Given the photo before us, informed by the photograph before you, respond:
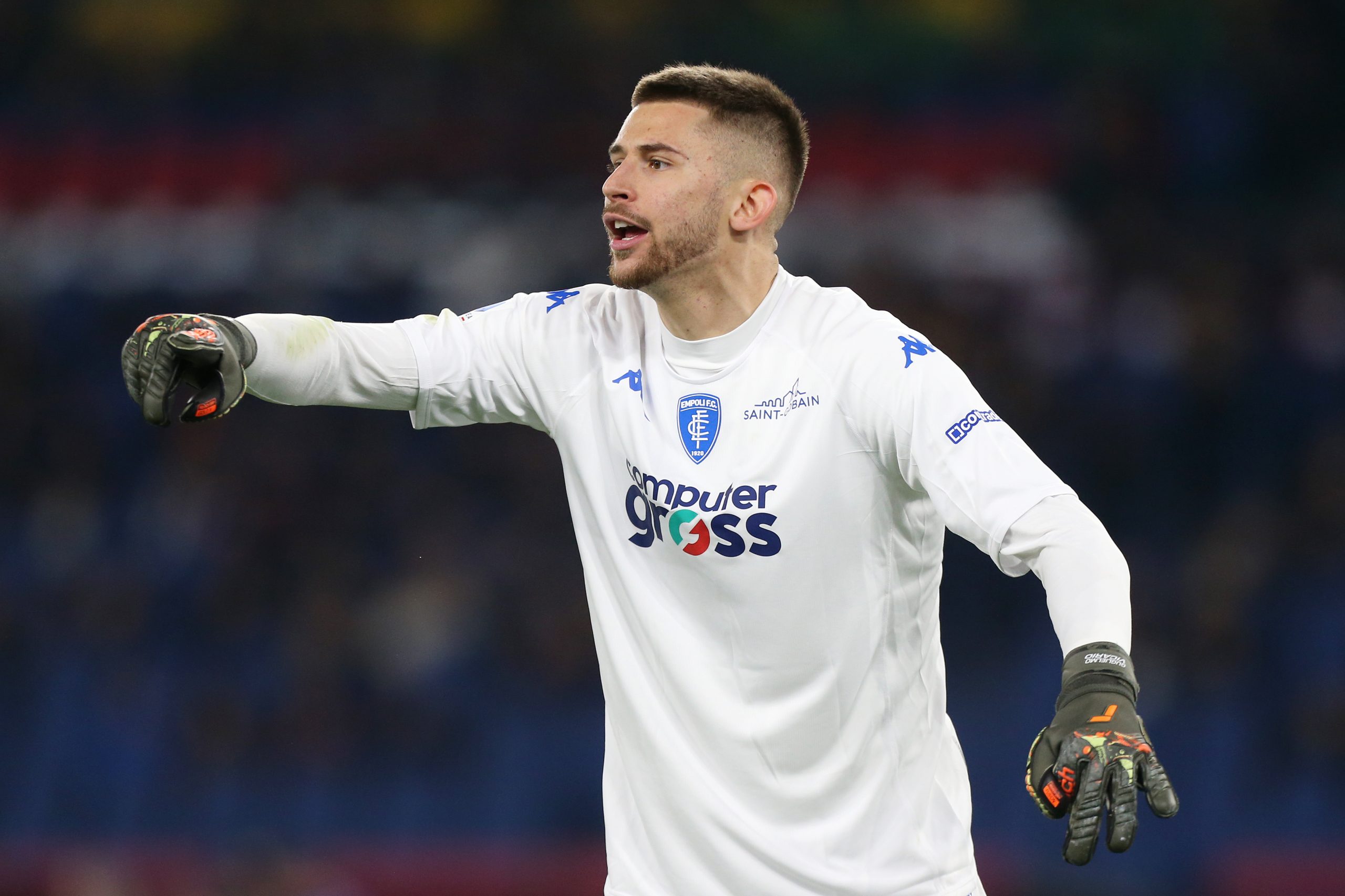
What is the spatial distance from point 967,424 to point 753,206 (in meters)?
1.03

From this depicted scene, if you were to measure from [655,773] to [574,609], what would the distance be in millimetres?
6652

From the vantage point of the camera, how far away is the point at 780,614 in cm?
384

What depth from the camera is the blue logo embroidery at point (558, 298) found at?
4363 mm

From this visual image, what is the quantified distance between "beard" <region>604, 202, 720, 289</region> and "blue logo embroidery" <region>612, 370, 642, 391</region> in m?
0.23

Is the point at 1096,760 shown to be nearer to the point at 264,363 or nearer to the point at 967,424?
the point at 967,424

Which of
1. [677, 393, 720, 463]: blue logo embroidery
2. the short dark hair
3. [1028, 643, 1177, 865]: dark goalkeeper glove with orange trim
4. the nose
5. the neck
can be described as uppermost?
the short dark hair

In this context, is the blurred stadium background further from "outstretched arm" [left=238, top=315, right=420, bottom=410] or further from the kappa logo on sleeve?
the kappa logo on sleeve

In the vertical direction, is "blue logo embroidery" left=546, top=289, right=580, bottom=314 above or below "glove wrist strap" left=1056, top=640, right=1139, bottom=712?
above

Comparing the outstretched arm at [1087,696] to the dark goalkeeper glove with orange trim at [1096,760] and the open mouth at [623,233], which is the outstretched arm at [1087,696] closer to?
the dark goalkeeper glove with orange trim at [1096,760]

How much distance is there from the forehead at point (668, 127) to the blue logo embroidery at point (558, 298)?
1.52 feet

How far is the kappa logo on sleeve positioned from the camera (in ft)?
11.6

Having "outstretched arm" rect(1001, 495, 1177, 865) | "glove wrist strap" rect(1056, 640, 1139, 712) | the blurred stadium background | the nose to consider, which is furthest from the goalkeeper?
the blurred stadium background

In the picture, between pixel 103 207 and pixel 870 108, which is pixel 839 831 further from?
pixel 103 207

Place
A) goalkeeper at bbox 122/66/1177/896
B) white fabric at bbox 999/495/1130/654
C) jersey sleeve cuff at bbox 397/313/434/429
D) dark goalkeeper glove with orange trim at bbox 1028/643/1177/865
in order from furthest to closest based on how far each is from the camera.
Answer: jersey sleeve cuff at bbox 397/313/434/429 < goalkeeper at bbox 122/66/1177/896 < white fabric at bbox 999/495/1130/654 < dark goalkeeper glove with orange trim at bbox 1028/643/1177/865
